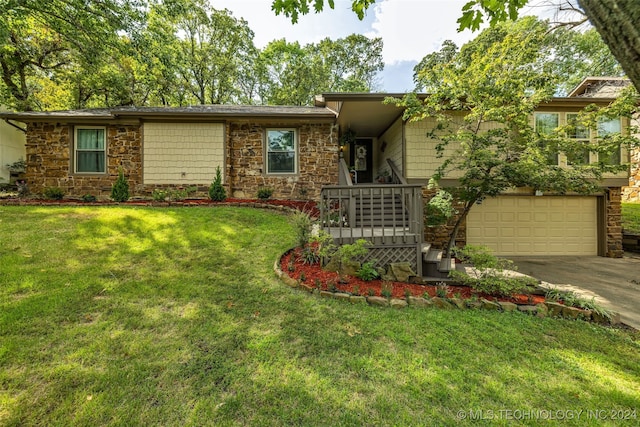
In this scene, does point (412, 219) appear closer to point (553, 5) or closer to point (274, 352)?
point (274, 352)

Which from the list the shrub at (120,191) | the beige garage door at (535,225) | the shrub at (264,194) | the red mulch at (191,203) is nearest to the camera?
the red mulch at (191,203)

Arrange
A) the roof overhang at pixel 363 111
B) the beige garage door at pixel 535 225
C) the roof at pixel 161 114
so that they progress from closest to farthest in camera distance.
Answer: the roof overhang at pixel 363 111 < the beige garage door at pixel 535 225 < the roof at pixel 161 114

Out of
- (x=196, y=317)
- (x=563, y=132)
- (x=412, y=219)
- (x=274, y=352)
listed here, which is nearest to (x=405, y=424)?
(x=274, y=352)

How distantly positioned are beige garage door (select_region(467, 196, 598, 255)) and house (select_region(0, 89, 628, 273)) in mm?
32

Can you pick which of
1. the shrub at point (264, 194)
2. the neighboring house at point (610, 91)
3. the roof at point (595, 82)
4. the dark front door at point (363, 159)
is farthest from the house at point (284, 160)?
the roof at point (595, 82)

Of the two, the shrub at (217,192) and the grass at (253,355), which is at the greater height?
the shrub at (217,192)

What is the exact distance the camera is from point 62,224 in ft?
17.5

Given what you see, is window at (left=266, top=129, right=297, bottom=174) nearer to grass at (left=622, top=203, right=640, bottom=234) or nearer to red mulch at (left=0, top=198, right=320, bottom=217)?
red mulch at (left=0, top=198, right=320, bottom=217)

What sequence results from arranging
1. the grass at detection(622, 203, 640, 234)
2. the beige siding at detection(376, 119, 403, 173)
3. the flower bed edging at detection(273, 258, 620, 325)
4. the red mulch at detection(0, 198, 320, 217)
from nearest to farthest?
the flower bed edging at detection(273, 258, 620, 325)
the red mulch at detection(0, 198, 320, 217)
the beige siding at detection(376, 119, 403, 173)
the grass at detection(622, 203, 640, 234)

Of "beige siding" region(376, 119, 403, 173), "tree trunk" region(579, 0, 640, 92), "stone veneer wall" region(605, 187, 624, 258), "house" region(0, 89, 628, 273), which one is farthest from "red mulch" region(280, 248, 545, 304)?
"stone veneer wall" region(605, 187, 624, 258)

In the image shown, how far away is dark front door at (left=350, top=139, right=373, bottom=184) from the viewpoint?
10656 millimetres

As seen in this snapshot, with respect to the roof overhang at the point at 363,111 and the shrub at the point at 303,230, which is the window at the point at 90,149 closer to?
the roof overhang at the point at 363,111

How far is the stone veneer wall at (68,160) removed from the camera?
8.52 meters

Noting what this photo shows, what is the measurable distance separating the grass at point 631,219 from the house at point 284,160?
8.11 feet
